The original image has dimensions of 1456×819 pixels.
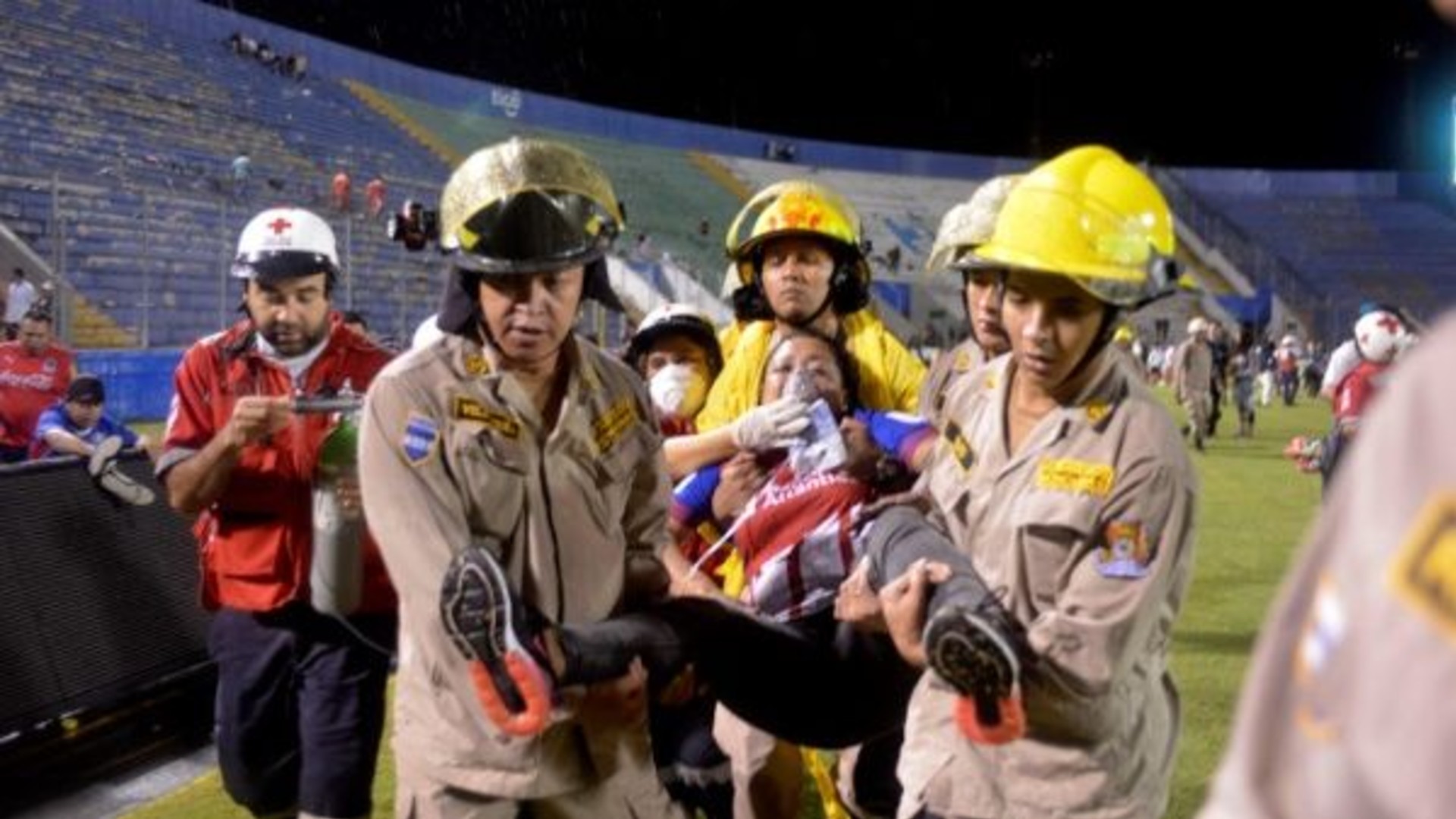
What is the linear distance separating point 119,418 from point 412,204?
1585 centimetres

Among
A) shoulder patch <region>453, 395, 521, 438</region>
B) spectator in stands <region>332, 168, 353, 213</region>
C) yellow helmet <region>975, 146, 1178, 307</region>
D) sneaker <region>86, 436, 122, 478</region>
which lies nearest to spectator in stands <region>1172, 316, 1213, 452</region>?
spectator in stands <region>332, 168, 353, 213</region>

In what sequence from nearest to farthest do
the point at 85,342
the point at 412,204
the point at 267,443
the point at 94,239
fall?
the point at 412,204, the point at 267,443, the point at 85,342, the point at 94,239

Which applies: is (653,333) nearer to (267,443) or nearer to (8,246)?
(267,443)

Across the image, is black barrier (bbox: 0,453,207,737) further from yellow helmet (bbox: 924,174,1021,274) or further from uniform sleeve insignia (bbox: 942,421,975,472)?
uniform sleeve insignia (bbox: 942,421,975,472)

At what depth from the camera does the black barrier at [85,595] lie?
5680 millimetres

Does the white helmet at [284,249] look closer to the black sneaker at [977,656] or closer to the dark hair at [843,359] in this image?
the dark hair at [843,359]

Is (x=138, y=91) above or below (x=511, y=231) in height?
above

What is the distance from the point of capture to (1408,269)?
52.8 meters

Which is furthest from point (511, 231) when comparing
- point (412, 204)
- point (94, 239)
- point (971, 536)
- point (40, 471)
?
point (94, 239)

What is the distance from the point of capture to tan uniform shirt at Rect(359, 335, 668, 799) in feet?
8.61

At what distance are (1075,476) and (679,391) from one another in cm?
245

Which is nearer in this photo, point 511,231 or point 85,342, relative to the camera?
point 511,231

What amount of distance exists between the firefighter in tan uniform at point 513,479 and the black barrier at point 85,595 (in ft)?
11.6

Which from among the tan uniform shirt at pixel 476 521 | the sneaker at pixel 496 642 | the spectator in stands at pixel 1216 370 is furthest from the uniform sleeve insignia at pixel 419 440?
the spectator in stands at pixel 1216 370
